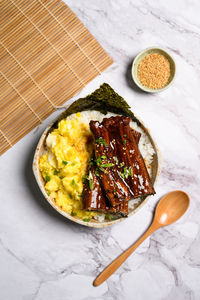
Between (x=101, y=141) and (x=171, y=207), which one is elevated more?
(x=101, y=141)

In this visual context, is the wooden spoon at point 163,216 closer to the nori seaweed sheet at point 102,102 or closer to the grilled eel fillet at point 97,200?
the grilled eel fillet at point 97,200

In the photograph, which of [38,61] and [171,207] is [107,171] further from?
[38,61]

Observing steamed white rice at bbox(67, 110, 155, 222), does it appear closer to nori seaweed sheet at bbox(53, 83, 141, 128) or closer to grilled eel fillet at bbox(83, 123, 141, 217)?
nori seaweed sheet at bbox(53, 83, 141, 128)

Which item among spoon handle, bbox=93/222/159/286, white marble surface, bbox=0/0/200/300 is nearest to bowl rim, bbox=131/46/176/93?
white marble surface, bbox=0/0/200/300

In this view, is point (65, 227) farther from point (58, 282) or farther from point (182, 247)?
point (182, 247)

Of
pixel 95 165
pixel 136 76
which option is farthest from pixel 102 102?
pixel 95 165

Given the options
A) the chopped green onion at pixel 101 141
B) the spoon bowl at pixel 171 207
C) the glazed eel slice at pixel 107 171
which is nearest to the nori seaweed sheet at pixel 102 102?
the glazed eel slice at pixel 107 171
